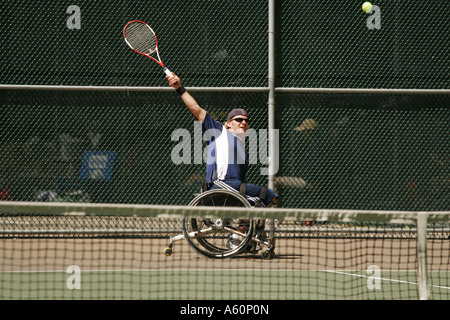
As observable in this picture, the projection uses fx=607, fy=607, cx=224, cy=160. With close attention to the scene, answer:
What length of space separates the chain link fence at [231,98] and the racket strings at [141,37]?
0.68 meters

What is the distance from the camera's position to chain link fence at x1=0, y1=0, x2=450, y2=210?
7148 mm

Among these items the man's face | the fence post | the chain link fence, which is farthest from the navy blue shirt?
the fence post

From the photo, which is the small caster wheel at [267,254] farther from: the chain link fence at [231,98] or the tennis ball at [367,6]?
the tennis ball at [367,6]

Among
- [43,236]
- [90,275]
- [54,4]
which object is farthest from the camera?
[54,4]

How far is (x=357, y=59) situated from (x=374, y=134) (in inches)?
37.0

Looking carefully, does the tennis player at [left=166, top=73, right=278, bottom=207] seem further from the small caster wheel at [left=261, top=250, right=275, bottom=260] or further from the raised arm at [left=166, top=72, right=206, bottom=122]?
the small caster wheel at [left=261, top=250, right=275, bottom=260]

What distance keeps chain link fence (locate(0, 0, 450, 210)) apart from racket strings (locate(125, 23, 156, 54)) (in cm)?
68

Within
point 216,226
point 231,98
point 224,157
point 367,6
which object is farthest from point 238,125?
point 367,6

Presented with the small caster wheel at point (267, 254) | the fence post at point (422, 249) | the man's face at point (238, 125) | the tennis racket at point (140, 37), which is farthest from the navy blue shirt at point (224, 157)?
the fence post at point (422, 249)

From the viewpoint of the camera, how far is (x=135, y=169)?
7.21 metres

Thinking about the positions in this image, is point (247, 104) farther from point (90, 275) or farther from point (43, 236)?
point (90, 275)

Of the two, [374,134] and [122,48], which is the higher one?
[122,48]
